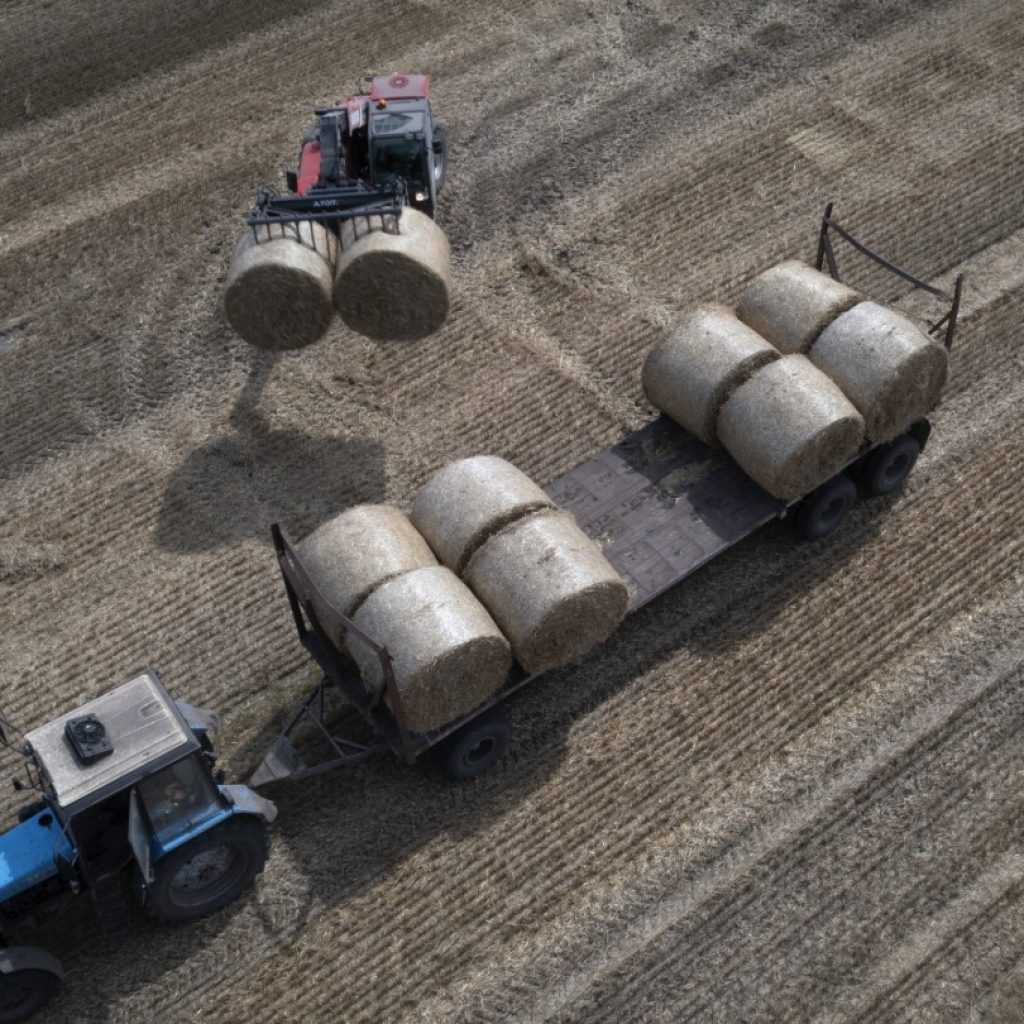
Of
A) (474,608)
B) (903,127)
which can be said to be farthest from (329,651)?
(903,127)

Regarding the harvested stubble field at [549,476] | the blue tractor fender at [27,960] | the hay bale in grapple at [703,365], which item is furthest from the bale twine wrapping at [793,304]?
the blue tractor fender at [27,960]

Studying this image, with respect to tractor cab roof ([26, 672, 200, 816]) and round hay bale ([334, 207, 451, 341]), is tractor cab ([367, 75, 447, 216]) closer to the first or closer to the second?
round hay bale ([334, 207, 451, 341])

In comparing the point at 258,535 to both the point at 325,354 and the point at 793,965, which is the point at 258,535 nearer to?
the point at 325,354

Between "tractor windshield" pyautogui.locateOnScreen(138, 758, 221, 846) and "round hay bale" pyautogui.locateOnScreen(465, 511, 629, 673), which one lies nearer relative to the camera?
"tractor windshield" pyautogui.locateOnScreen(138, 758, 221, 846)

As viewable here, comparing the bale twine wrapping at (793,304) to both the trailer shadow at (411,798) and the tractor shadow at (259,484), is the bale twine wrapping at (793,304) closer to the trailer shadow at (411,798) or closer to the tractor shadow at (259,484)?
the trailer shadow at (411,798)

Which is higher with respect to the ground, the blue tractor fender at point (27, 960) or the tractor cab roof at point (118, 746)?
the tractor cab roof at point (118, 746)

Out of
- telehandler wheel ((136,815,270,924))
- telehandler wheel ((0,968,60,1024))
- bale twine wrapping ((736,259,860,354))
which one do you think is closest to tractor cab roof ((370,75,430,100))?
bale twine wrapping ((736,259,860,354))
